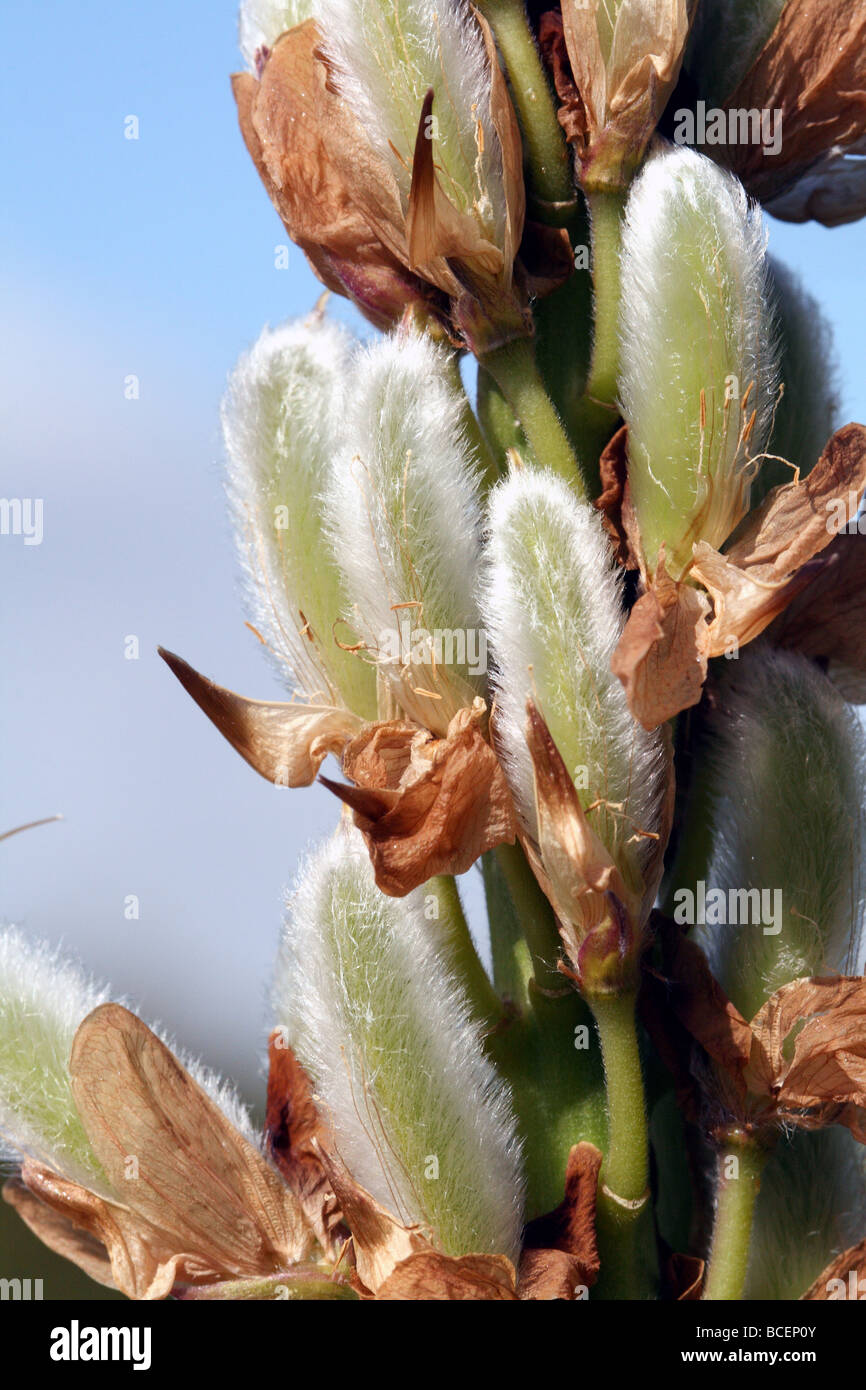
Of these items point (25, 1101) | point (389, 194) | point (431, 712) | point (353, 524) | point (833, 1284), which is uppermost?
point (389, 194)

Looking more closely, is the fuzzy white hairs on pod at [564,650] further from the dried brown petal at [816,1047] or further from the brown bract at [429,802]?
the dried brown petal at [816,1047]

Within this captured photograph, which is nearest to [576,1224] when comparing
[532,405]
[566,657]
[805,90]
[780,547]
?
[566,657]

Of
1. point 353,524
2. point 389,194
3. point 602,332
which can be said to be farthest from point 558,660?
point 389,194

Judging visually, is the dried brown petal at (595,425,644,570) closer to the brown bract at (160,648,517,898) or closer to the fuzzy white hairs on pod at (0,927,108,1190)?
the brown bract at (160,648,517,898)

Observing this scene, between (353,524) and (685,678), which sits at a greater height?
(353,524)

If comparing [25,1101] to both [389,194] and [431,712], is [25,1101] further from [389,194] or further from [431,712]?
[389,194]

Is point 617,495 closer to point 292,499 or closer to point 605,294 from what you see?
point 605,294
